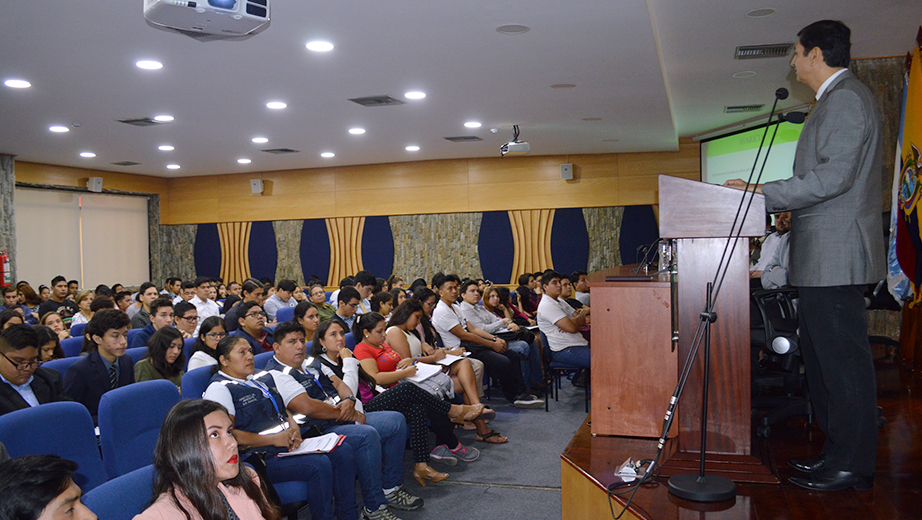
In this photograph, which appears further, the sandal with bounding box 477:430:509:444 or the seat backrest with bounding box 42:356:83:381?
the sandal with bounding box 477:430:509:444

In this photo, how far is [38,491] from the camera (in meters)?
1.66

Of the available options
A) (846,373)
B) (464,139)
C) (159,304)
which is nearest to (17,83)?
(159,304)

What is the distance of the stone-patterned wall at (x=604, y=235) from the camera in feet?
39.0

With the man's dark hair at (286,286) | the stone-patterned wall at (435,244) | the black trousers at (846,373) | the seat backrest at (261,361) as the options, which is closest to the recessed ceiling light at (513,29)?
the seat backrest at (261,361)

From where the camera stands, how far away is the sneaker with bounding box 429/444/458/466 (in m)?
4.57

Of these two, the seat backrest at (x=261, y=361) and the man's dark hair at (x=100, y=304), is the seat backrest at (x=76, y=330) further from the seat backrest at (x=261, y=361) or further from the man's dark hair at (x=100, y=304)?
the seat backrest at (x=261, y=361)

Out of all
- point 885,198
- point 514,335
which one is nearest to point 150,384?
point 514,335

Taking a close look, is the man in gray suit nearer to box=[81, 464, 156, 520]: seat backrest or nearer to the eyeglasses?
box=[81, 464, 156, 520]: seat backrest

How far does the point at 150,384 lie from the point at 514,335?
434 cm

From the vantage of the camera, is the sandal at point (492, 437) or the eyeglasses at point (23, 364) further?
the sandal at point (492, 437)

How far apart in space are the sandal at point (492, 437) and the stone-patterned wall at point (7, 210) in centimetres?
894

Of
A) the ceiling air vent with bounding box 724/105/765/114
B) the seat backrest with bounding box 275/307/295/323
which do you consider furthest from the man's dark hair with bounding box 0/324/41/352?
the ceiling air vent with bounding box 724/105/765/114

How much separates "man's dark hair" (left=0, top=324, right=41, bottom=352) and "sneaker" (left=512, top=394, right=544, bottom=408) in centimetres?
409

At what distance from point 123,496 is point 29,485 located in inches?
18.3
